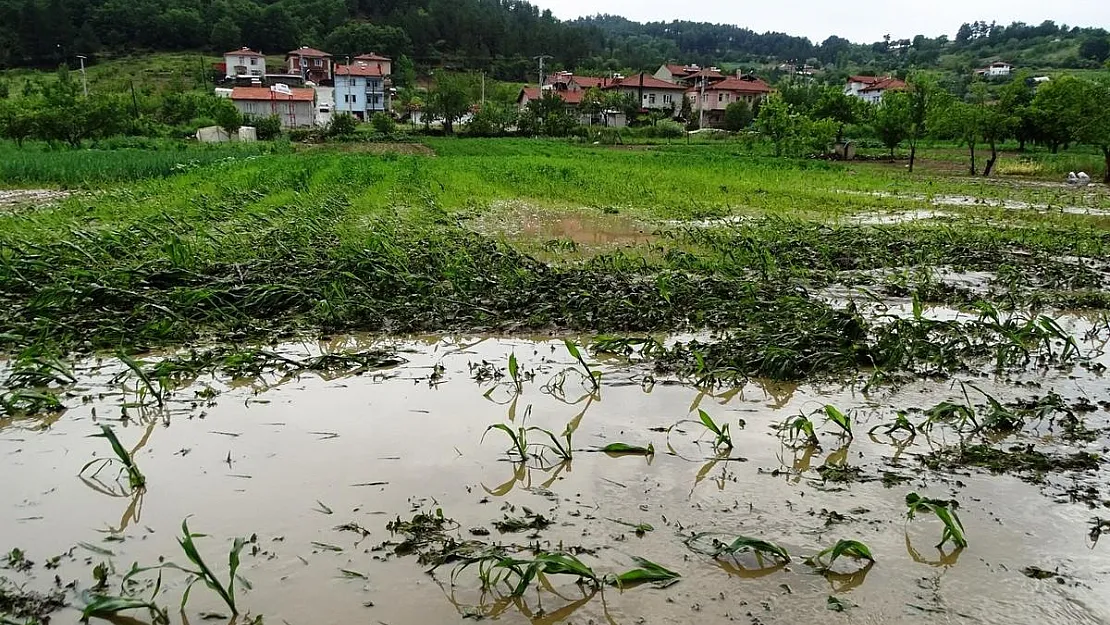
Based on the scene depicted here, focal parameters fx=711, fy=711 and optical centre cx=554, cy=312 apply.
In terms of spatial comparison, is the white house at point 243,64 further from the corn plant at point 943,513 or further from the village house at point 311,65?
the corn plant at point 943,513

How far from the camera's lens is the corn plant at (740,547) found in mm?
2738

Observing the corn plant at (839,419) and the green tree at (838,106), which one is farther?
the green tree at (838,106)

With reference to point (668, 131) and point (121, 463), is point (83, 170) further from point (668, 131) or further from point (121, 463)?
point (668, 131)

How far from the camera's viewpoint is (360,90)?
7125cm

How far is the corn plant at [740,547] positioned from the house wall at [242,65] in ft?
284

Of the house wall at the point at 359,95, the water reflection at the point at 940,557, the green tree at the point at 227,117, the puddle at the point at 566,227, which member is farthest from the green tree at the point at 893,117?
the house wall at the point at 359,95

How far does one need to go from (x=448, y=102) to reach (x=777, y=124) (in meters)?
26.7

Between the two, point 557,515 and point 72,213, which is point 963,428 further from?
point 72,213

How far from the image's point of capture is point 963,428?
13.3 feet

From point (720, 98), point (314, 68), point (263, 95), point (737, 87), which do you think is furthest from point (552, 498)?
point (314, 68)

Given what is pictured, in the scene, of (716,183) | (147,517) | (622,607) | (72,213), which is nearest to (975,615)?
(622,607)

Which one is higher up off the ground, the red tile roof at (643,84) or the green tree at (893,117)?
the red tile roof at (643,84)

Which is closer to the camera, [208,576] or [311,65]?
[208,576]

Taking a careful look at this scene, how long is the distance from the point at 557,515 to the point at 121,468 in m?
2.13
